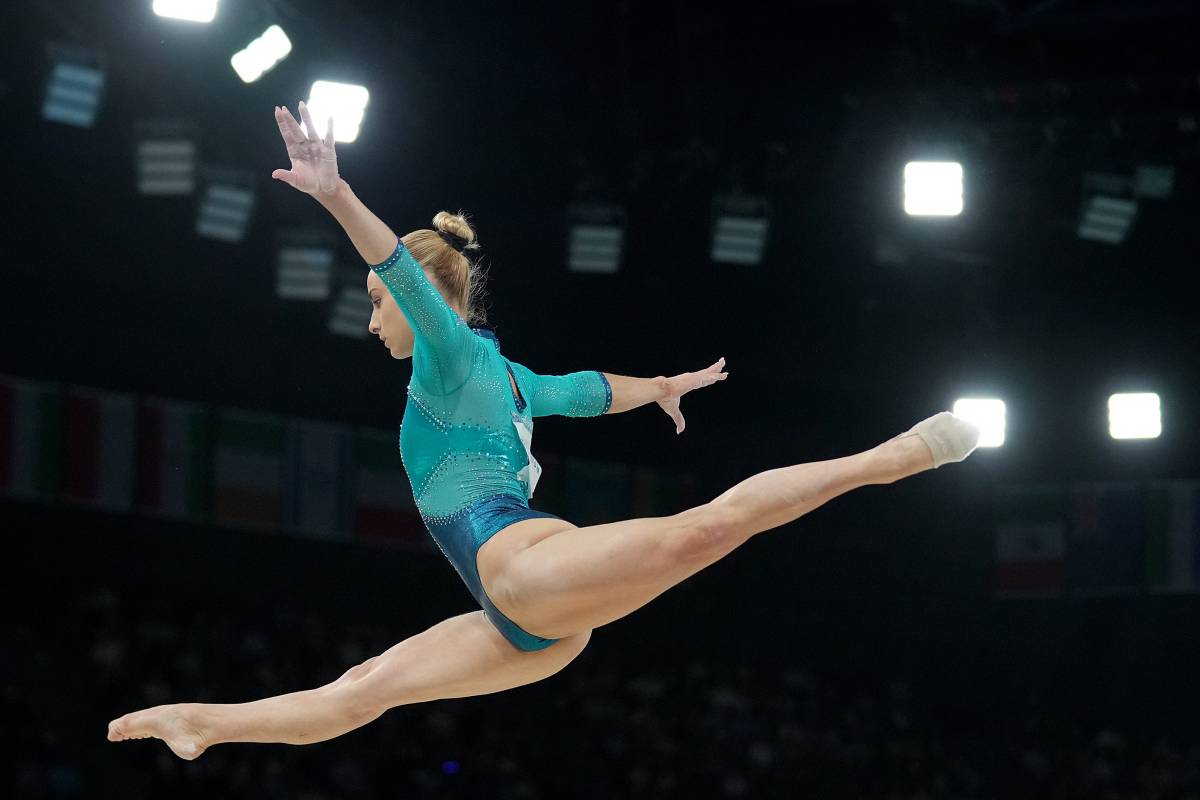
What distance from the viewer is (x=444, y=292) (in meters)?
4.43

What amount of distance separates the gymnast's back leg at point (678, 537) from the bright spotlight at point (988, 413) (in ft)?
22.3

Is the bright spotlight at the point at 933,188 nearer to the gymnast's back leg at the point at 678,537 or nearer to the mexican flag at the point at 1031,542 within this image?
the mexican flag at the point at 1031,542

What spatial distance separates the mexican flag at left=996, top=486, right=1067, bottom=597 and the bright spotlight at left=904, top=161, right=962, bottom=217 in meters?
3.98

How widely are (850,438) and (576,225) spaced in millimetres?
3769

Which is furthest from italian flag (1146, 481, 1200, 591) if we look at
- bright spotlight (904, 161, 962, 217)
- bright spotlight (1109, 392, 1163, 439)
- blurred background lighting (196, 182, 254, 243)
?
blurred background lighting (196, 182, 254, 243)

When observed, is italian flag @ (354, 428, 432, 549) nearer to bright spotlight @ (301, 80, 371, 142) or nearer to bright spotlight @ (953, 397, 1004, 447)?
bright spotlight @ (301, 80, 371, 142)

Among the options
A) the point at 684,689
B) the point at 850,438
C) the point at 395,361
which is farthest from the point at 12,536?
the point at 850,438

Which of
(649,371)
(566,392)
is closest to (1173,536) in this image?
(649,371)

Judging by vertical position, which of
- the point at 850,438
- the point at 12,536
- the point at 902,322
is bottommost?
the point at 12,536

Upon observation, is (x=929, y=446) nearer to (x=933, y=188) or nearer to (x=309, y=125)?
(x=309, y=125)

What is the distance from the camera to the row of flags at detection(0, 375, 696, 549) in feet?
34.2

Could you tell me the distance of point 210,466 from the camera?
11.0 meters

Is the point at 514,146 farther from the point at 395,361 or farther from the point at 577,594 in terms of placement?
the point at 577,594

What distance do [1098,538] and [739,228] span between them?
465cm
